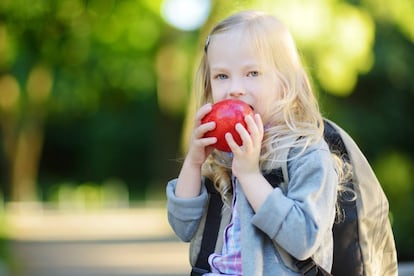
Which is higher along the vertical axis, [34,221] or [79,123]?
[34,221]

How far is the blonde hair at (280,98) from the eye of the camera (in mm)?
3152

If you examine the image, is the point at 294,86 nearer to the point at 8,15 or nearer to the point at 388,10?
the point at 388,10

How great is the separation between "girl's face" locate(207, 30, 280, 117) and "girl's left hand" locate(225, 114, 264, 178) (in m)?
0.13

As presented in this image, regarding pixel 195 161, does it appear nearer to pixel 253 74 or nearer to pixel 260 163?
pixel 260 163

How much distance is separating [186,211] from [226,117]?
0.47 m

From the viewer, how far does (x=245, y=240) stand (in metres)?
3.04

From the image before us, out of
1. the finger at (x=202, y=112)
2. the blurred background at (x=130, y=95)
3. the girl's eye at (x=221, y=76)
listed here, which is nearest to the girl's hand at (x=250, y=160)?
the finger at (x=202, y=112)

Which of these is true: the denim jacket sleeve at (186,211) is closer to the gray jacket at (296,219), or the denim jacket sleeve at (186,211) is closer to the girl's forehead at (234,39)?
the gray jacket at (296,219)

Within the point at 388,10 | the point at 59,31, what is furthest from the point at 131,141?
the point at 388,10

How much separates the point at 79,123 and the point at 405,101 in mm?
21158

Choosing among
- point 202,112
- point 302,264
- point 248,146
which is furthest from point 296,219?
point 202,112

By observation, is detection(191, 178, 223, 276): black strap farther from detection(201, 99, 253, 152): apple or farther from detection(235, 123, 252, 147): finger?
detection(235, 123, 252, 147): finger

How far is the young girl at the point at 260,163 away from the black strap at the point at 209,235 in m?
0.03

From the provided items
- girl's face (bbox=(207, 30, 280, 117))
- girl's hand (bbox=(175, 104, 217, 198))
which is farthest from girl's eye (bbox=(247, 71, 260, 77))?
girl's hand (bbox=(175, 104, 217, 198))
